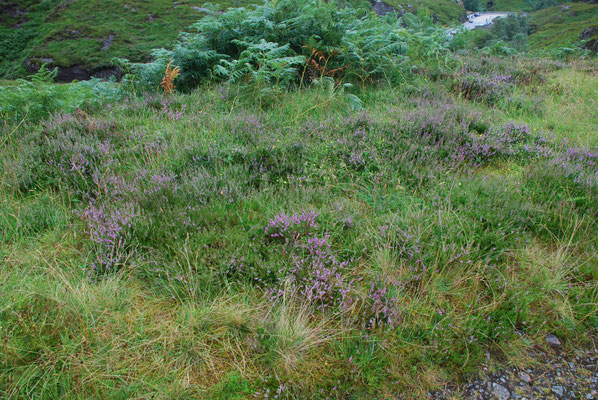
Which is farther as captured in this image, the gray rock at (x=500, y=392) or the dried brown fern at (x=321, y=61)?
the dried brown fern at (x=321, y=61)

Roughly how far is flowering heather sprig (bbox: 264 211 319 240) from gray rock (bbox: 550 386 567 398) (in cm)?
198

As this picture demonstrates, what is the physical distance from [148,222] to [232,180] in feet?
3.17

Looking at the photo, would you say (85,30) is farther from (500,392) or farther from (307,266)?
(500,392)

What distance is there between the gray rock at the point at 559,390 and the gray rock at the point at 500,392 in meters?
0.31

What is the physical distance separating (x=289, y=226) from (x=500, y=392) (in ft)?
6.24

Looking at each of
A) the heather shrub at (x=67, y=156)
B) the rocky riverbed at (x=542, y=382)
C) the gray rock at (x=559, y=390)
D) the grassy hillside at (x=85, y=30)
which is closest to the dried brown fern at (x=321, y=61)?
the heather shrub at (x=67, y=156)

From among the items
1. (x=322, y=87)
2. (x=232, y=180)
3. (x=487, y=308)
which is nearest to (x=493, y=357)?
(x=487, y=308)

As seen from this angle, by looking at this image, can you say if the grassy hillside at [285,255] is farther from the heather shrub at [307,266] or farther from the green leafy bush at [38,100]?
the green leafy bush at [38,100]

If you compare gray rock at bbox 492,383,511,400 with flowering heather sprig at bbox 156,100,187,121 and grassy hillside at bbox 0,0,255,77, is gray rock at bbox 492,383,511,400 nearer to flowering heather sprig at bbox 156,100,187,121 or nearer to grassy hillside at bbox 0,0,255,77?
flowering heather sprig at bbox 156,100,187,121

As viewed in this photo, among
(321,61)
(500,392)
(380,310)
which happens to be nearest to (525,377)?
(500,392)

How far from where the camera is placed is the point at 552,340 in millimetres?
2518

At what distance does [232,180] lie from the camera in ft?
12.2

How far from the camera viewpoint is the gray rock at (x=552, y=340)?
2497 millimetres

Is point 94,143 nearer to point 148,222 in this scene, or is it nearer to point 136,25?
point 148,222
